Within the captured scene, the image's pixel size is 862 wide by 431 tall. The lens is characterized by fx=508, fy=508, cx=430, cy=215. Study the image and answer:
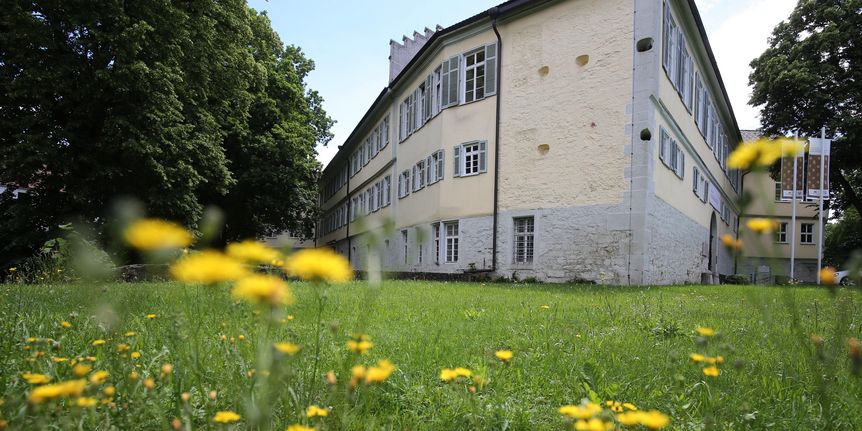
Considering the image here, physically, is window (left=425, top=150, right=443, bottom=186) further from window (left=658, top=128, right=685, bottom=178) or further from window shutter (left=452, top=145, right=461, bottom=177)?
window (left=658, top=128, right=685, bottom=178)

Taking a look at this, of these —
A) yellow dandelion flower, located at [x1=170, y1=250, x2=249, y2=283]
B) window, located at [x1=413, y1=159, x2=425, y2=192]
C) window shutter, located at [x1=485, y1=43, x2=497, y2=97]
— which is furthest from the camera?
window, located at [x1=413, y1=159, x2=425, y2=192]

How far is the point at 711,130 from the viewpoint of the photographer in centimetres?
2331

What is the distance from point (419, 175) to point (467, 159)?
140 inches

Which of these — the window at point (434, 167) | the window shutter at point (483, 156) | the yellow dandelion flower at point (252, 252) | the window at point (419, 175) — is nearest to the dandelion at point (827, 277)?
the yellow dandelion flower at point (252, 252)

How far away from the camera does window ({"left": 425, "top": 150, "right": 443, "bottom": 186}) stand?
58.1 ft

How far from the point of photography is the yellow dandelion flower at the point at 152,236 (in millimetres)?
1040

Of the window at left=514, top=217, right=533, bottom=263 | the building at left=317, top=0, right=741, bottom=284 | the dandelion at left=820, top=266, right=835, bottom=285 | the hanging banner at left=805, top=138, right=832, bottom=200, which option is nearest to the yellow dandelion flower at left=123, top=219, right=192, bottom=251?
the dandelion at left=820, top=266, right=835, bottom=285

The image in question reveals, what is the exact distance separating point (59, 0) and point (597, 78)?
1407 centimetres

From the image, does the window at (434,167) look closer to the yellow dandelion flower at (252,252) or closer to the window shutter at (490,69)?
the window shutter at (490,69)

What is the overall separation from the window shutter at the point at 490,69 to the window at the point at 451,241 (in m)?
4.55

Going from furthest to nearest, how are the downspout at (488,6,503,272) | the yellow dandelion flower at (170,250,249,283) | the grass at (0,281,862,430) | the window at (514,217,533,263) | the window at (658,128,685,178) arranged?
1. the downspout at (488,6,503,272)
2. the window at (514,217,533,263)
3. the window at (658,128,685,178)
4. the grass at (0,281,862,430)
5. the yellow dandelion flower at (170,250,249,283)

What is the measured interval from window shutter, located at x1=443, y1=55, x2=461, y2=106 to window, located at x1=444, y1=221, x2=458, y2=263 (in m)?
4.19

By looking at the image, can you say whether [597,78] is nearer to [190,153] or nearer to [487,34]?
[487,34]

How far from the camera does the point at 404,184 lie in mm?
22141
